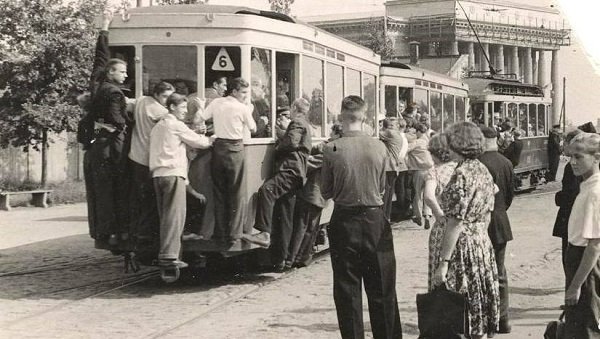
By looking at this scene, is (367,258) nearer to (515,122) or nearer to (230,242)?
(230,242)

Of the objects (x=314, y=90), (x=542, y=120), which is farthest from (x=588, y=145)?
(x=542, y=120)

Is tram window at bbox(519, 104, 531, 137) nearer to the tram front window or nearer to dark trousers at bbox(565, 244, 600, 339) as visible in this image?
the tram front window

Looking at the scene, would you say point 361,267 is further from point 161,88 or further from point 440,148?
point 161,88

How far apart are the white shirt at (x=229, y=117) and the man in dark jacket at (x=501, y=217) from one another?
9.63ft

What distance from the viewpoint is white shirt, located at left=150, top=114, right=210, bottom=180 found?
9.30 metres

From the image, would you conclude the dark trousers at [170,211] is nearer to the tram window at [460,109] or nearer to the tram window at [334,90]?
the tram window at [334,90]

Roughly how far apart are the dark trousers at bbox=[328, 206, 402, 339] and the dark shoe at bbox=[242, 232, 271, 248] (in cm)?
344

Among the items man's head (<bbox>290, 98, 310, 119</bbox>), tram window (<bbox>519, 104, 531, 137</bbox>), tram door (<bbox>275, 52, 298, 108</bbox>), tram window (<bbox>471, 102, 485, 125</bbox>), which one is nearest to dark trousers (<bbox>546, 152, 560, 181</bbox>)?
tram window (<bbox>519, 104, 531, 137</bbox>)

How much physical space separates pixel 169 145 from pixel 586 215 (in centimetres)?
492

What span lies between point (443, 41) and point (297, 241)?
64965mm

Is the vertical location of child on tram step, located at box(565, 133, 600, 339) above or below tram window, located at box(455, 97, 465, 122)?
below

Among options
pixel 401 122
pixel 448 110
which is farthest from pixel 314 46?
pixel 448 110

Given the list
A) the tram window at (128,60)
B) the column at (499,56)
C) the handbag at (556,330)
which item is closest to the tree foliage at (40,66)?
the tram window at (128,60)

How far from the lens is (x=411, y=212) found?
18609mm
